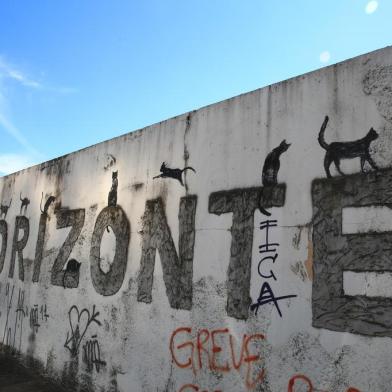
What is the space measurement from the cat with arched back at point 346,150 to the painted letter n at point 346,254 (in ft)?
0.34

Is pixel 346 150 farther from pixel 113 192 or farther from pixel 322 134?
pixel 113 192

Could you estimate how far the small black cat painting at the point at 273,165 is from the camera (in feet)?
→ 11.1

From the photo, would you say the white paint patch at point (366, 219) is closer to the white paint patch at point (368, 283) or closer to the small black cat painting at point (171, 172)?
the white paint patch at point (368, 283)

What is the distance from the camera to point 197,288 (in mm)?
3787

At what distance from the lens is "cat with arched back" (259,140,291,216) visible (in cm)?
339

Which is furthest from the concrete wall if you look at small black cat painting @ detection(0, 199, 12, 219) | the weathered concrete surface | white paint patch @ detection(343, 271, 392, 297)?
small black cat painting @ detection(0, 199, 12, 219)

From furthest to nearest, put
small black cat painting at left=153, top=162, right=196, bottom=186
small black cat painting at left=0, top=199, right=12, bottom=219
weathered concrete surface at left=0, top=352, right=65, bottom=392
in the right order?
small black cat painting at left=0, top=199, right=12, bottom=219, weathered concrete surface at left=0, top=352, right=65, bottom=392, small black cat painting at left=153, top=162, right=196, bottom=186

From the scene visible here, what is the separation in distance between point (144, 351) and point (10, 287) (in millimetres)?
3567

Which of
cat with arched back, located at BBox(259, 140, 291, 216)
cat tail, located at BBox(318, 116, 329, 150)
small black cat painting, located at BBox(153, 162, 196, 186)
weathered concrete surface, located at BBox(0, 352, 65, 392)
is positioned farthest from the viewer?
weathered concrete surface, located at BBox(0, 352, 65, 392)

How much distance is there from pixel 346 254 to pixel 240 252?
0.89 metres

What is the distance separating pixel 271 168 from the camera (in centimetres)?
344

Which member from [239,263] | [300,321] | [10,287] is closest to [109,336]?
[239,263]

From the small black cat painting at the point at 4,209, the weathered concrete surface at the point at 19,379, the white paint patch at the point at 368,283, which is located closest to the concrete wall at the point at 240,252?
the white paint patch at the point at 368,283

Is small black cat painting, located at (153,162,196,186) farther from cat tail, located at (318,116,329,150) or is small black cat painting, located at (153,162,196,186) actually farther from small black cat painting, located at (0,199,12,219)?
small black cat painting, located at (0,199,12,219)
